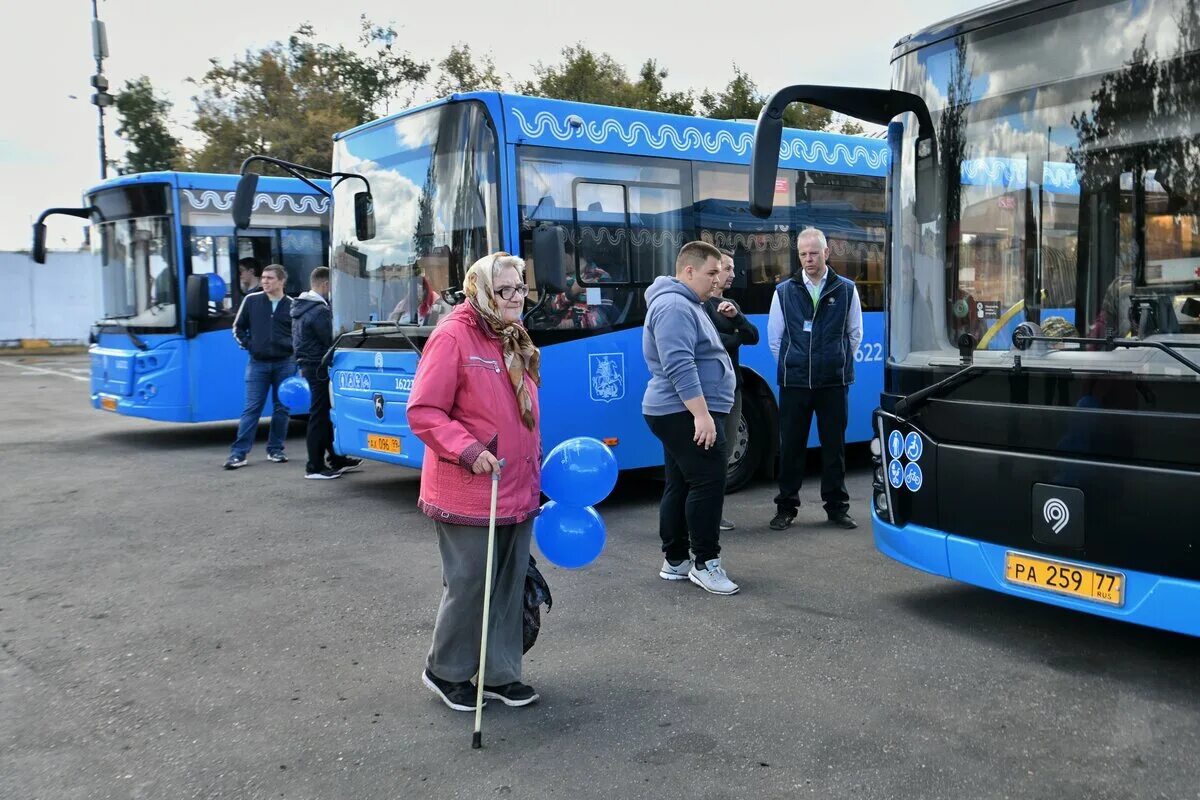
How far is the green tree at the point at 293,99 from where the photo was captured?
95.1ft

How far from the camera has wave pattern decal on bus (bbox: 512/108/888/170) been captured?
7.72m

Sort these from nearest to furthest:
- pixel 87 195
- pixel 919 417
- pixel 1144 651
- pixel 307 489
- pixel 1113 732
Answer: pixel 1113 732 < pixel 1144 651 < pixel 919 417 < pixel 307 489 < pixel 87 195

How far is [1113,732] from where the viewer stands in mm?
3979

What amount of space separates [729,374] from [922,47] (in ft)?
6.24

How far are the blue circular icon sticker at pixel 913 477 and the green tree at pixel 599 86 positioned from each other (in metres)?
27.0

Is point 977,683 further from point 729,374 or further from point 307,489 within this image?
point 307,489

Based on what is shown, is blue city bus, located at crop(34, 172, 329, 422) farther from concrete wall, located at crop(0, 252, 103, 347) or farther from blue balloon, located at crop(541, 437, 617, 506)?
concrete wall, located at crop(0, 252, 103, 347)

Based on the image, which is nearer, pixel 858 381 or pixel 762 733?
pixel 762 733

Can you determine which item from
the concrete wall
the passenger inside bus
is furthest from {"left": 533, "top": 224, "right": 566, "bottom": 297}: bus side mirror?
the concrete wall

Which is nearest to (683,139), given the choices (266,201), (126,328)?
(266,201)

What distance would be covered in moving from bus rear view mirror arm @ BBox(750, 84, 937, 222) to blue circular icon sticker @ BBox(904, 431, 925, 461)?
1.06 metres

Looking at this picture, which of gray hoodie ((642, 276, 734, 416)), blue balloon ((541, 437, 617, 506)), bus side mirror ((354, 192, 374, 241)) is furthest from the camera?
bus side mirror ((354, 192, 374, 241))

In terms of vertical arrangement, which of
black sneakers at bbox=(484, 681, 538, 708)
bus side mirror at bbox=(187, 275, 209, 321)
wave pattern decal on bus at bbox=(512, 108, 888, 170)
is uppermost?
wave pattern decal on bus at bbox=(512, 108, 888, 170)

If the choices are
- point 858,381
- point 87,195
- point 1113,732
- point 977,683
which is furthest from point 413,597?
point 87,195
